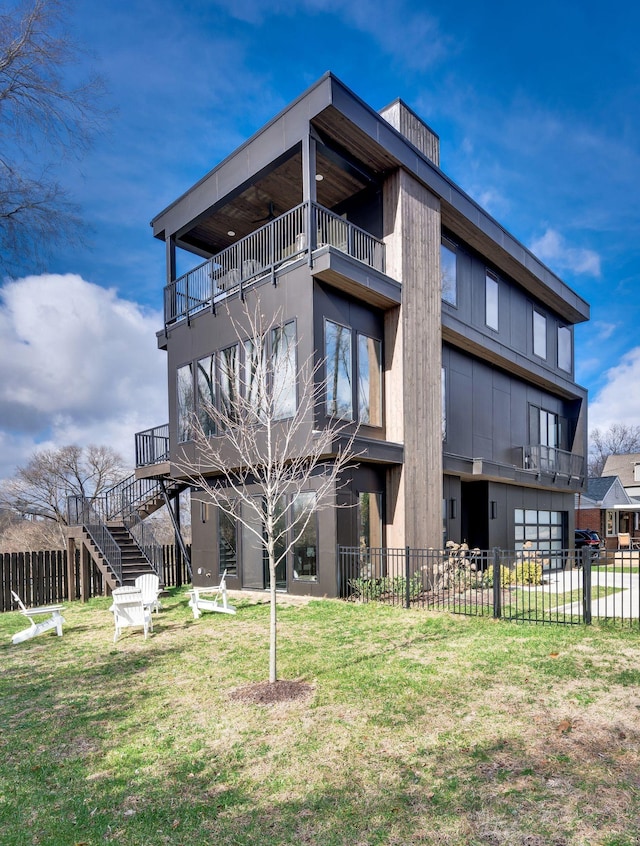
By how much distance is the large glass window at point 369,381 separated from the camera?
41.7ft

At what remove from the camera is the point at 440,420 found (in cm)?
1405

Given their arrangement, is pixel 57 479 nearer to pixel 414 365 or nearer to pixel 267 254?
pixel 267 254

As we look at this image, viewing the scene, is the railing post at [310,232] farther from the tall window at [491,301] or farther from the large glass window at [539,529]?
the large glass window at [539,529]

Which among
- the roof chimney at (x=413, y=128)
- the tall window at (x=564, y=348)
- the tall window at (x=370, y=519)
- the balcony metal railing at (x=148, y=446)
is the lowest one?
the tall window at (x=370, y=519)

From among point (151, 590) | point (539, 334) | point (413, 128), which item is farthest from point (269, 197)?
point (539, 334)

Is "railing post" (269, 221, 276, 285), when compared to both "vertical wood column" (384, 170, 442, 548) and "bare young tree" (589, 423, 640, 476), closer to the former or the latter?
"vertical wood column" (384, 170, 442, 548)

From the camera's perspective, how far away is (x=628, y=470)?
43.6 metres

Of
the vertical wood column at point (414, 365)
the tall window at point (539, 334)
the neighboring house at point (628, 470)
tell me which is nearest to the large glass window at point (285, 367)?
the vertical wood column at point (414, 365)

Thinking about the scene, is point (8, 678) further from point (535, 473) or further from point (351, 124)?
point (535, 473)

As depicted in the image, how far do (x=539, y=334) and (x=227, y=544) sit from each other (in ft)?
47.8

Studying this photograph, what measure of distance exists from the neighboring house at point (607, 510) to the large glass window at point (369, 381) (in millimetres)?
20864

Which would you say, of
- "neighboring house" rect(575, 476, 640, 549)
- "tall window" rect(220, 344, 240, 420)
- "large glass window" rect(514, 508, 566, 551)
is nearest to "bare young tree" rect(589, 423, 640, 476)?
"neighboring house" rect(575, 476, 640, 549)

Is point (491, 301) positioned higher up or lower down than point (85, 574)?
higher up

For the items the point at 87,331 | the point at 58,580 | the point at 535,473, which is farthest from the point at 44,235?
the point at 87,331
